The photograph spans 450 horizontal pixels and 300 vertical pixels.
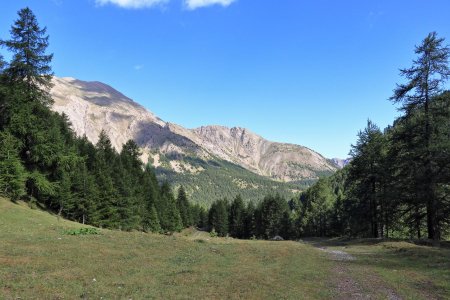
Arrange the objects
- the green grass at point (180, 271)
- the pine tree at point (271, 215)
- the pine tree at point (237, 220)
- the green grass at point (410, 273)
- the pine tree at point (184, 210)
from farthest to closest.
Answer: the pine tree at point (237, 220), the pine tree at point (184, 210), the pine tree at point (271, 215), the green grass at point (410, 273), the green grass at point (180, 271)

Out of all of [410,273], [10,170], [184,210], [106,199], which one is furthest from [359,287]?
[184,210]

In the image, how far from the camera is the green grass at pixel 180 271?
599 inches

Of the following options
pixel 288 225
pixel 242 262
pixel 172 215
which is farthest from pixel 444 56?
pixel 288 225

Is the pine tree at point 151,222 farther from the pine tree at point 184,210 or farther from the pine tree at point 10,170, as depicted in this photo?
the pine tree at point 184,210

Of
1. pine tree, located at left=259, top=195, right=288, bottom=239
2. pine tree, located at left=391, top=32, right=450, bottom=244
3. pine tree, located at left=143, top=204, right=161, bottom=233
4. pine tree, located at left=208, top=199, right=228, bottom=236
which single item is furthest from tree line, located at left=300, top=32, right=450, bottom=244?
pine tree, located at left=208, top=199, right=228, bottom=236

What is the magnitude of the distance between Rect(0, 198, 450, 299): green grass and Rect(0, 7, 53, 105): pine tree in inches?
967

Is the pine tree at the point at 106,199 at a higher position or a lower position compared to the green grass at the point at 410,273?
higher

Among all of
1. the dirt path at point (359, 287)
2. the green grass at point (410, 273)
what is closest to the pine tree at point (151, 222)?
the green grass at point (410, 273)

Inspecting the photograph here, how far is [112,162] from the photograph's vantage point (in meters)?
79.1

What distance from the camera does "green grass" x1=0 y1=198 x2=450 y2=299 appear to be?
599 inches

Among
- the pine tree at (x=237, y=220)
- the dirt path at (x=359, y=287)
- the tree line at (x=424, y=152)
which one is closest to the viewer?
the dirt path at (x=359, y=287)

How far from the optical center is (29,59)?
4891cm

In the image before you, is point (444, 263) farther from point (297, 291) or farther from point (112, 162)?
point (112, 162)

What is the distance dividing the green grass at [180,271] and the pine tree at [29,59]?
24565mm
